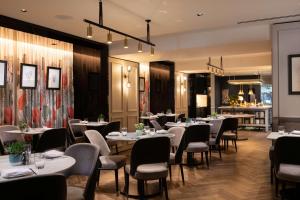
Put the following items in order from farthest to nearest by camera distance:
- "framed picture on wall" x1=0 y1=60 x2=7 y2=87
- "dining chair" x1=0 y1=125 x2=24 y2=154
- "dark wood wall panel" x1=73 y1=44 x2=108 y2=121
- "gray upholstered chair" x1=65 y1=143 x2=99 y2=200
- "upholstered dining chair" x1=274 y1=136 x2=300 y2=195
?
"dark wood wall panel" x1=73 y1=44 x2=108 y2=121 → "framed picture on wall" x1=0 y1=60 x2=7 y2=87 → "dining chair" x1=0 y1=125 x2=24 y2=154 → "upholstered dining chair" x1=274 y1=136 x2=300 y2=195 → "gray upholstered chair" x1=65 y1=143 x2=99 y2=200

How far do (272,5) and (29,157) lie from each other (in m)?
4.56

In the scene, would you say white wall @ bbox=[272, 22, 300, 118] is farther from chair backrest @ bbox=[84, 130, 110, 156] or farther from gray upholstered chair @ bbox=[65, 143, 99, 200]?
gray upholstered chair @ bbox=[65, 143, 99, 200]

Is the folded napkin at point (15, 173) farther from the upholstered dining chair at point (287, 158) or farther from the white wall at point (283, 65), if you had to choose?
the white wall at point (283, 65)

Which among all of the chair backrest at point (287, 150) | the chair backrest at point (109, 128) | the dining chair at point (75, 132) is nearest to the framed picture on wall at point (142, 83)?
the dining chair at point (75, 132)

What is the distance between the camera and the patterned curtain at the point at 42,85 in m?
6.02

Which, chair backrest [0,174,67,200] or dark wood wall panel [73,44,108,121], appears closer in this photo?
chair backrest [0,174,67,200]

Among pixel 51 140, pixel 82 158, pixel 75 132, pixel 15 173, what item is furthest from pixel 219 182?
pixel 75 132

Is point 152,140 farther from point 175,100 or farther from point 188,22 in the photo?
point 175,100

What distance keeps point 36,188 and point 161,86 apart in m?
9.98

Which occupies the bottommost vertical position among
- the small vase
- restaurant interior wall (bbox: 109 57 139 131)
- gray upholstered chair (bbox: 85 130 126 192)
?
gray upholstered chair (bbox: 85 130 126 192)

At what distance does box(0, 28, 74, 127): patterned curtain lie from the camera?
19.7ft

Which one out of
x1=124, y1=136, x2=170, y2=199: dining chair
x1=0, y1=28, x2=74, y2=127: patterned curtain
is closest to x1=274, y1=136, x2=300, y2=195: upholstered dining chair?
x1=124, y1=136, x2=170, y2=199: dining chair

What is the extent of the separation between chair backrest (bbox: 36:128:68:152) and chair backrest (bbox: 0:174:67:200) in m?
2.96

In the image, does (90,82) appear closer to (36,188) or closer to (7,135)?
(7,135)
